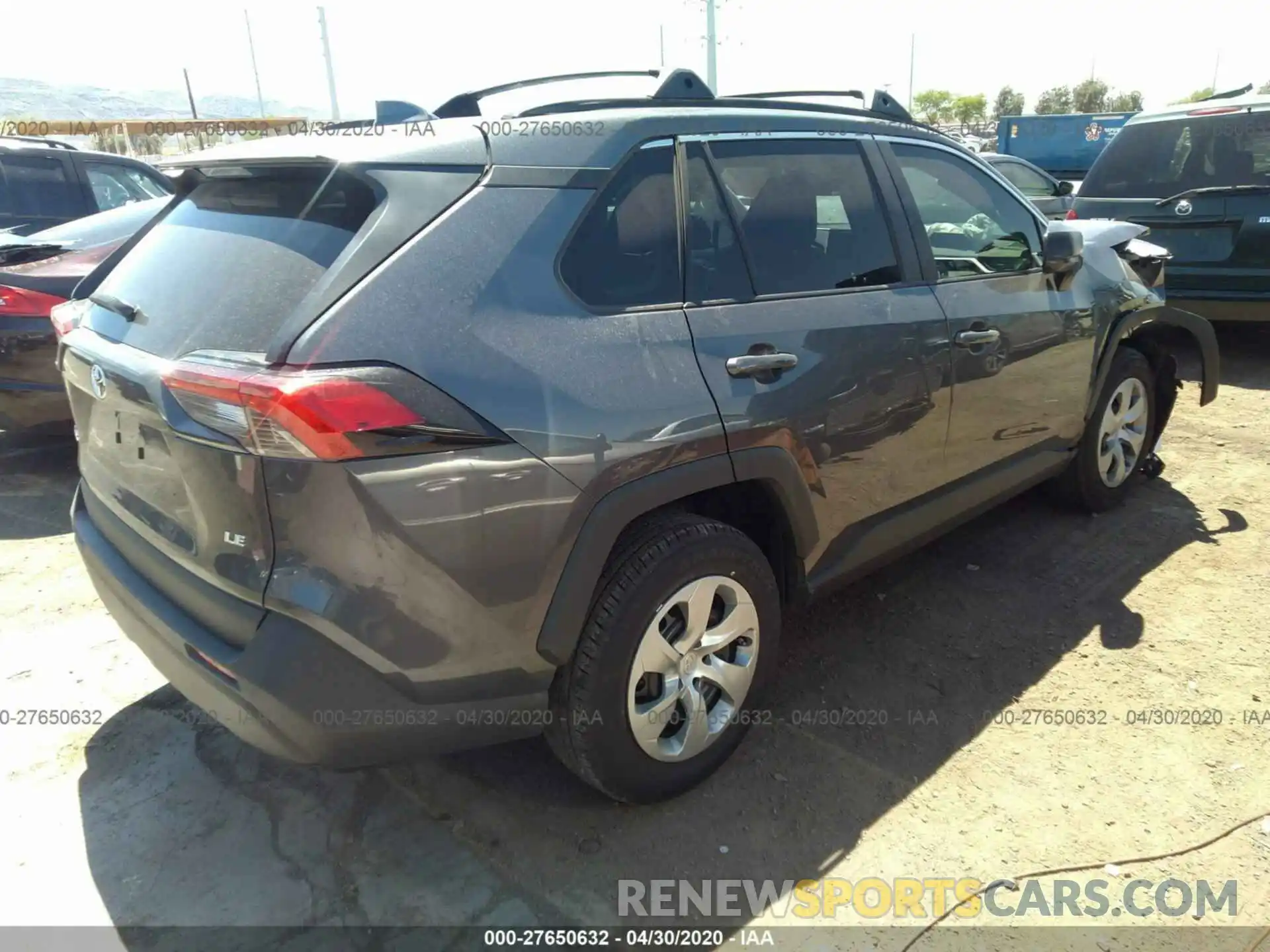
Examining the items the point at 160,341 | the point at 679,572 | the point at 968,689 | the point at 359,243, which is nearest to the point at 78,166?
the point at 160,341

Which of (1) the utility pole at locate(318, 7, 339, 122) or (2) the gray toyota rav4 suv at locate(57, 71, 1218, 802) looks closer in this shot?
(2) the gray toyota rav4 suv at locate(57, 71, 1218, 802)

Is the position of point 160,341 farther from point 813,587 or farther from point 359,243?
point 813,587

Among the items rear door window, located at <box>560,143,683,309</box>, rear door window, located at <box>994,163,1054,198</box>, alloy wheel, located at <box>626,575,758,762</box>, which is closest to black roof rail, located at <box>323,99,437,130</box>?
rear door window, located at <box>560,143,683,309</box>

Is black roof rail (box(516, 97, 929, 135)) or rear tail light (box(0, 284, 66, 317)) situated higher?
black roof rail (box(516, 97, 929, 135))

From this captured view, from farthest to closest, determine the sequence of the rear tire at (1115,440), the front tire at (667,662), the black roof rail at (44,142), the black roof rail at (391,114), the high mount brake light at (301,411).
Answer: the black roof rail at (44,142) → the rear tire at (1115,440) → the black roof rail at (391,114) → the front tire at (667,662) → the high mount brake light at (301,411)

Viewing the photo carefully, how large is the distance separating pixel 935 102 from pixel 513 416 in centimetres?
9600

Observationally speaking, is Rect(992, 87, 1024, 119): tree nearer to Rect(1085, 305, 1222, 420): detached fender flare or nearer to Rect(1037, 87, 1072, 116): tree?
Rect(1037, 87, 1072, 116): tree

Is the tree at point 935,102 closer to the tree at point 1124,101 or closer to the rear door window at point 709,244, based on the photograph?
the tree at point 1124,101

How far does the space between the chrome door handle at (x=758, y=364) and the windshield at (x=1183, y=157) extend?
565 centimetres

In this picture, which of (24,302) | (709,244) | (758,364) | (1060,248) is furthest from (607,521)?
(24,302)

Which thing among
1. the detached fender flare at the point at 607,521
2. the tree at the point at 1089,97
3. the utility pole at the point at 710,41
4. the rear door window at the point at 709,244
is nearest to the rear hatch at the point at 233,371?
the detached fender flare at the point at 607,521

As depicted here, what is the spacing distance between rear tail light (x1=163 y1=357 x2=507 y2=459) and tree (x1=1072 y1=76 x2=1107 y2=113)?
6932 cm

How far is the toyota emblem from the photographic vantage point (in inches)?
91.3

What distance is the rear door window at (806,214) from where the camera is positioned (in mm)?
2662
